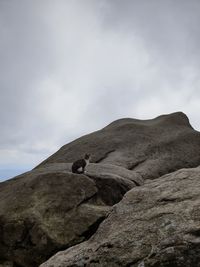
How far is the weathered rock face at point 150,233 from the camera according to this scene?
1419cm

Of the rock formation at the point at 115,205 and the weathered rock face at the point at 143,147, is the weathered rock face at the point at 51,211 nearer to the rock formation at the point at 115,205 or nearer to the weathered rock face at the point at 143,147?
the rock formation at the point at 115,205

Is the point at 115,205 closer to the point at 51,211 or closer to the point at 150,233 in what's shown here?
the point at 150,233

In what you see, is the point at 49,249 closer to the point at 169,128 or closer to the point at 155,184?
the point at 155,184

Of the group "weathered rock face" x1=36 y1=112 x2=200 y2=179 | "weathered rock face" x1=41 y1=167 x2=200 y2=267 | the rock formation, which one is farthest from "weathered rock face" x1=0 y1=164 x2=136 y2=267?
"weathered rock face" x1=36 y1=112 x2=200 y2=179

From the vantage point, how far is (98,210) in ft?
84.1

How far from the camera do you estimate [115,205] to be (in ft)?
60.7

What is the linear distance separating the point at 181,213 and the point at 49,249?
441 inches

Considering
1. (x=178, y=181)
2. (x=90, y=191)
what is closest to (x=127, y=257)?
(x=178, y=181)

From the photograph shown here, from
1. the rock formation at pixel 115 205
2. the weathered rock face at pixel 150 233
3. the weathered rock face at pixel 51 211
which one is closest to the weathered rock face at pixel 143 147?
the rock formation at pixel 115 205

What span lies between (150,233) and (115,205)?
138 inches

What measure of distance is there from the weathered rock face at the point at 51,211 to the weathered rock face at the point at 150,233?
719cm

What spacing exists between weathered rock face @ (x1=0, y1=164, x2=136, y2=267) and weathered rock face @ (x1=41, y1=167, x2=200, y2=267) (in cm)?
719

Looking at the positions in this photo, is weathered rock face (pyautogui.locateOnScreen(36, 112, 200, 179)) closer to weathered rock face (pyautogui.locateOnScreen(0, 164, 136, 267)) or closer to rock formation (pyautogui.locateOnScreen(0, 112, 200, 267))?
rock formation (pyautogui.locateOnScreen(0, 112, 200, 267))

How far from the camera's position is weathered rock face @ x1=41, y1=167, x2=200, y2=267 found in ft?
46.5
